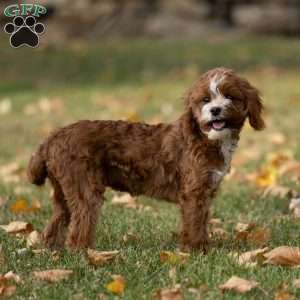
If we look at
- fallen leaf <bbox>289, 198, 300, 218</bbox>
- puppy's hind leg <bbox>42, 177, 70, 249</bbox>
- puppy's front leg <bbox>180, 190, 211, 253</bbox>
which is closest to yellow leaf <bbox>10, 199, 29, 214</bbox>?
puppy's hind leg <bbox>42, 177, 70, 249</bbox>

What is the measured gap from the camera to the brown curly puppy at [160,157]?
5773mm

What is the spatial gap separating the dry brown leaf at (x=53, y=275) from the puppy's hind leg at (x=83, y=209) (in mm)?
681

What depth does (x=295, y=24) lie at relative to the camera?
25031 mm

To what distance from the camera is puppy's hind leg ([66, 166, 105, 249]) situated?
5773 mm

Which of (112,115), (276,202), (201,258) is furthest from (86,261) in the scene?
(112,115)

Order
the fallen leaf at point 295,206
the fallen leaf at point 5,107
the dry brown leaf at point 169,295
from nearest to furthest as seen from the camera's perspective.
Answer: the dry brown leaf at point 169,295 < the fallen leaf at point 295,206 < the fallen leaf at point 5,107

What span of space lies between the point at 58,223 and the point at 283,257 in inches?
63.1

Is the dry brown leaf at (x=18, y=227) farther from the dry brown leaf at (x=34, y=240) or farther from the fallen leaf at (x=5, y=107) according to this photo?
the fallen leaf at (x=5, y=107)

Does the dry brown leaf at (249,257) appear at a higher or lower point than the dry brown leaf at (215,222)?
higher

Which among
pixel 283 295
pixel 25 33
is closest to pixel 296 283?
pixel 283 295

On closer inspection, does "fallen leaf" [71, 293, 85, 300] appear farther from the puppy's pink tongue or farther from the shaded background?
the puppy's pink tongue

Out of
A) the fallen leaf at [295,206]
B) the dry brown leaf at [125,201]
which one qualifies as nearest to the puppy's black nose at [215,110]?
the fallen leaf at [295,206]

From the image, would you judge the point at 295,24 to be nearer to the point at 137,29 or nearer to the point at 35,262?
the point at 137,29

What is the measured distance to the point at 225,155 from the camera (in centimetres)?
594
